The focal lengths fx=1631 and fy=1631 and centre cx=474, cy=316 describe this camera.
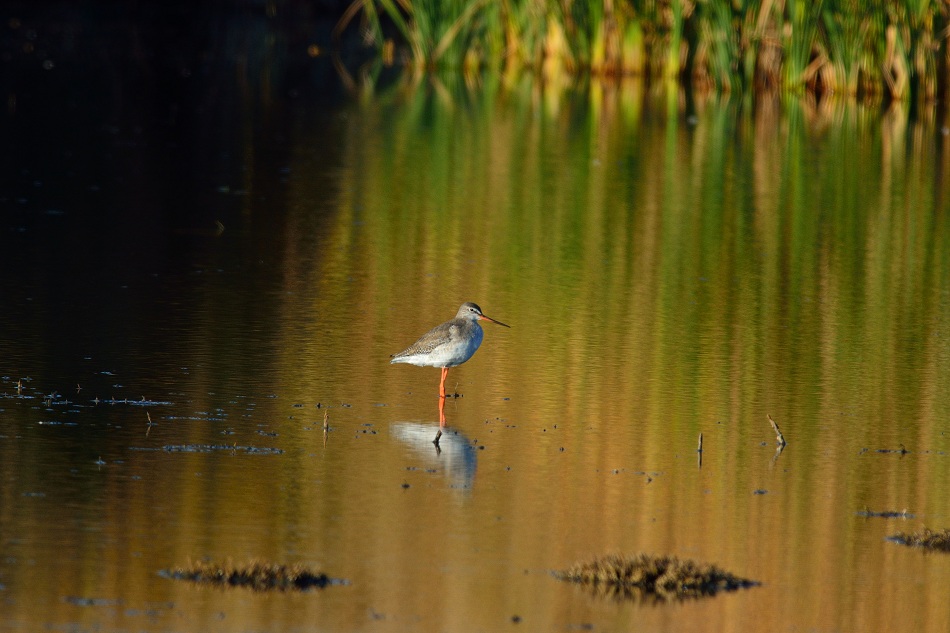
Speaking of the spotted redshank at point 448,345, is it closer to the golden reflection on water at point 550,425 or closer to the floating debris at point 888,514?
the golden reflection on water at point 550,425

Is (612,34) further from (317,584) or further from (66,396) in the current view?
(317,584)

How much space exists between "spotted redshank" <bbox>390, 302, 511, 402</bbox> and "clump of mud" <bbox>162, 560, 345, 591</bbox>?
119 inches

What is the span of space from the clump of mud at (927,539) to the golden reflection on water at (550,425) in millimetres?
134

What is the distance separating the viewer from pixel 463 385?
9.81 metres

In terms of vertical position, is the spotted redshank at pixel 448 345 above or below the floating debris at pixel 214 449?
above

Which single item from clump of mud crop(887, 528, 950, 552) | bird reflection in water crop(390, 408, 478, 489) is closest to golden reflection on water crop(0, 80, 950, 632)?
bird reflection in water crop(390, 408, 478, 489)

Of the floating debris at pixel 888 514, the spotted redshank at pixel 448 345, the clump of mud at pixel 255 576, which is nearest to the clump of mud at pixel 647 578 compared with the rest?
the clump of mud at pixel 255 576

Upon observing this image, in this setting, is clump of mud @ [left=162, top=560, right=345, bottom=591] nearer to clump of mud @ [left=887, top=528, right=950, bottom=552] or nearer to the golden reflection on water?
the golden reflection on water

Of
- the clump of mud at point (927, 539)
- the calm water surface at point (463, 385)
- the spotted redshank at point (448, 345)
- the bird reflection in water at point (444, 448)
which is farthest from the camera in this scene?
the spotted redshank at point (448, 345)

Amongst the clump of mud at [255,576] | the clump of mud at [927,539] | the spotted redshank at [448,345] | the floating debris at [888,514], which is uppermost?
the spotted redshank at [448,345]

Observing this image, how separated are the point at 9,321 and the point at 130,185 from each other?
678 centimetres

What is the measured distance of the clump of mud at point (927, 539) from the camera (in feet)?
22.9

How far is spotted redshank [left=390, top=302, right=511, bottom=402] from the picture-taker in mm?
9211

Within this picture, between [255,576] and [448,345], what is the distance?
3.22m
